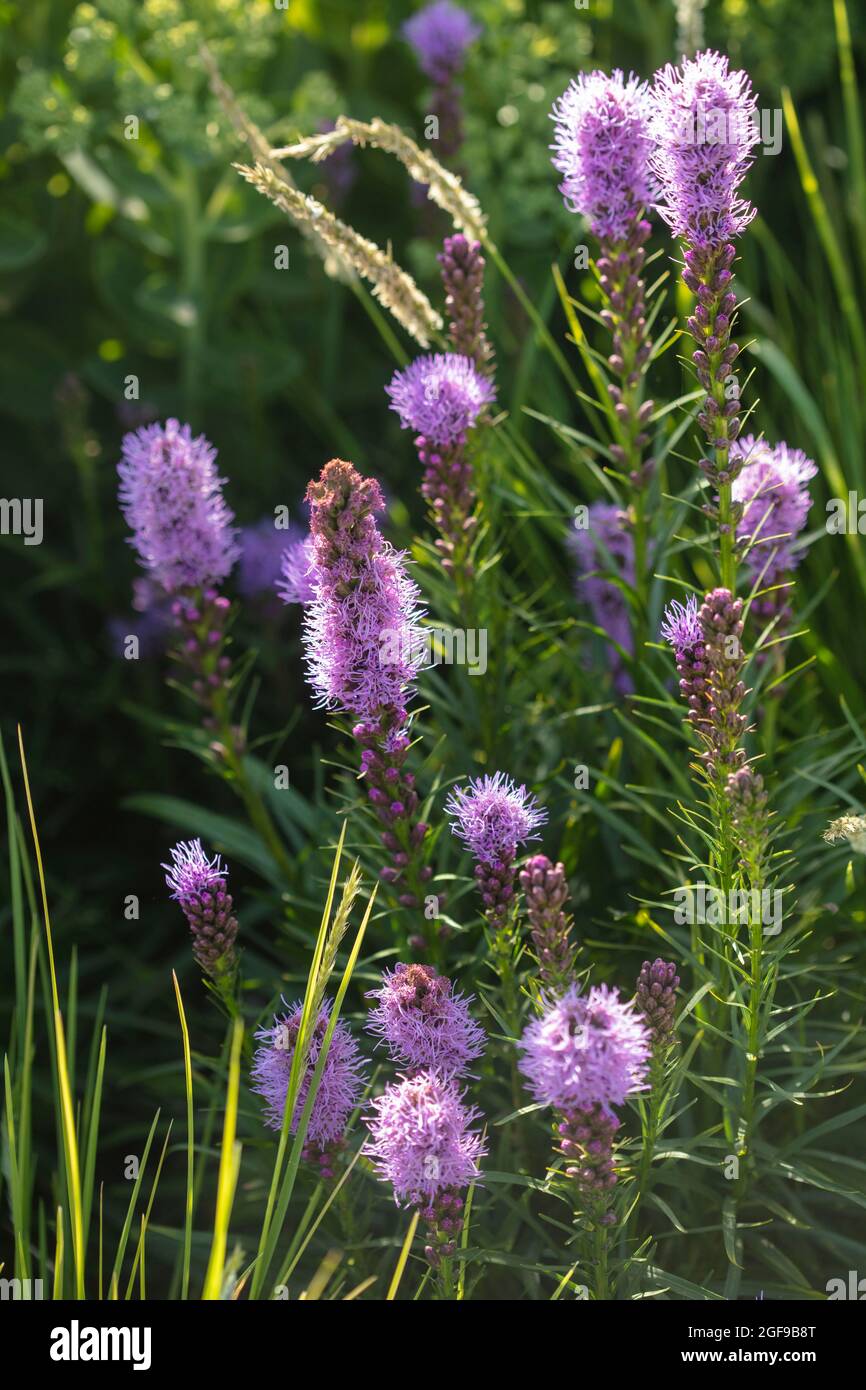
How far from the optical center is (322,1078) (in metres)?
1.93

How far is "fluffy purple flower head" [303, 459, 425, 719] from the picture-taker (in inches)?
70.5

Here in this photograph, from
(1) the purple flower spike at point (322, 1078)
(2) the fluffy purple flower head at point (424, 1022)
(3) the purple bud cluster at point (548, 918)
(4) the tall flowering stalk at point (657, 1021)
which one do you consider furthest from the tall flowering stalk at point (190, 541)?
(4) the tall flowering stalk at point (657, 1021)

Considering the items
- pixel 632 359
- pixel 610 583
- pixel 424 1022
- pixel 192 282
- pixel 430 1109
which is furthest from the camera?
pixel 192 282

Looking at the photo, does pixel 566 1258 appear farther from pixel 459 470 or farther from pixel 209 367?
pixel 209 367

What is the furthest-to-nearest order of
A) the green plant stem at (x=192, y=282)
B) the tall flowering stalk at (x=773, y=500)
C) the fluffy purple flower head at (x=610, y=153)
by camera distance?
the green plant stem at (x=192, y=282) < the tall flowering stalk at (x=773, y=500) < the fluffy purple flower head at (x=610, y=153)

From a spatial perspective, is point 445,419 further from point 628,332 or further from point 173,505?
point 173,505

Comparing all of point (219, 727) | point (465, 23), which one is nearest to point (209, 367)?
point (465, 23)

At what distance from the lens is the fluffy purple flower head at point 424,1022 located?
1.78 metres

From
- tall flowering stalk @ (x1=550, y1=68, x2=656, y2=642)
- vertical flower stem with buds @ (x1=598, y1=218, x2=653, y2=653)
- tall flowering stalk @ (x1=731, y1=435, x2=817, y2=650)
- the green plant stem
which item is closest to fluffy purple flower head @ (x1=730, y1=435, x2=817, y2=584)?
tall flowering stalk @ (x1=731, y1=435, x2=817, y2=650)

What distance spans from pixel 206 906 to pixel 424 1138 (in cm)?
46

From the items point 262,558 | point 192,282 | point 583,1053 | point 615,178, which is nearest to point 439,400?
point 615,178

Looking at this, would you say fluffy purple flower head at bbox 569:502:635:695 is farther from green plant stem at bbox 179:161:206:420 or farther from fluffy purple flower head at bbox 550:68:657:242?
green plant stem at bbox 179:161:206:420

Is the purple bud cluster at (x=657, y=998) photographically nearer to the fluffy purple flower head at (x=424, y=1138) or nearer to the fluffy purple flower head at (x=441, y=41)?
the fluffy purple flower head at (x=424, y=1138)
